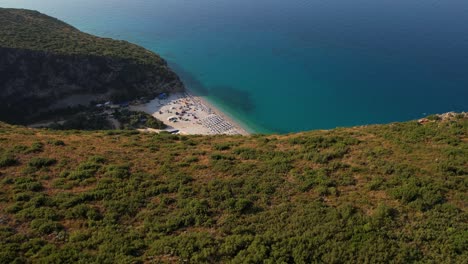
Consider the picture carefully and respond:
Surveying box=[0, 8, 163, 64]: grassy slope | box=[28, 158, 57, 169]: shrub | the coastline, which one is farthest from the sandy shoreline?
box=[28, 158, 57, 169]: shrub

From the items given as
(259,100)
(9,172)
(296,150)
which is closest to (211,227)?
(296,150)

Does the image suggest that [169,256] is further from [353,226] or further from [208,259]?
[353,226]

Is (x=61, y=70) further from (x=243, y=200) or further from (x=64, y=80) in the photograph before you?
(x=243, y=200)

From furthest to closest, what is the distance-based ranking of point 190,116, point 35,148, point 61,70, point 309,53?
1. point 309,53
2. point 61,70
3. point 190,116
4. point 35,148

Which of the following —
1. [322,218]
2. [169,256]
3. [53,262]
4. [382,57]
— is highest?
[382,57]

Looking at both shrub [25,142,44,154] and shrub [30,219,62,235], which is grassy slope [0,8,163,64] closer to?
shrub [25,142,44,154]

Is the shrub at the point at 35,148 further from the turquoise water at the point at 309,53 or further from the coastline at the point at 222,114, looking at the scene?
the turquoise water at the point at 309,53

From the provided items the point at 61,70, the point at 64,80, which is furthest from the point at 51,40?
the point at 64,80
